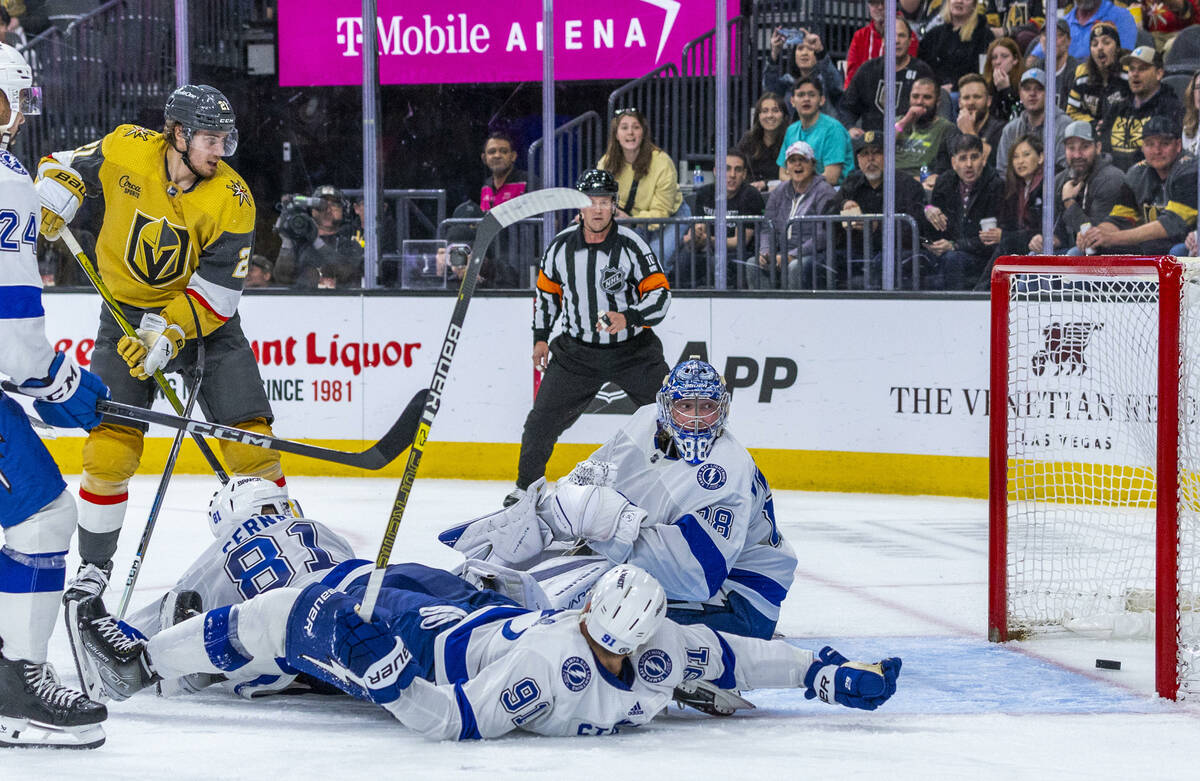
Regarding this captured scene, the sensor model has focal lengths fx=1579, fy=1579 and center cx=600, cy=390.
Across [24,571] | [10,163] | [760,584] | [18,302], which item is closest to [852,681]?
[760,584]

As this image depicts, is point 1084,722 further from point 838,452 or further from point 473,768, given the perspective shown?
point 838,452

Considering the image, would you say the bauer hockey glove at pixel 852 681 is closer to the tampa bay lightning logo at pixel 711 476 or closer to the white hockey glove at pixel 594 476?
the tampa bay lightning logo at pixel 711 476

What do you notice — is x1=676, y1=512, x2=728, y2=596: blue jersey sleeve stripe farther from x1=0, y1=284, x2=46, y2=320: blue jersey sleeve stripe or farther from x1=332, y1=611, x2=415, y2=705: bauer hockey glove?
x1=0, y1=284, x2=46, y2=320: blue jersey sleeve stripe

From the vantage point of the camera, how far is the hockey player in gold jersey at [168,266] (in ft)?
12.0

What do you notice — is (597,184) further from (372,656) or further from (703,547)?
(372,656)

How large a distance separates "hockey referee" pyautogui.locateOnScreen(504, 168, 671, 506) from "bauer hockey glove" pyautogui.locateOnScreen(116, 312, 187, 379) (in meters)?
1.98

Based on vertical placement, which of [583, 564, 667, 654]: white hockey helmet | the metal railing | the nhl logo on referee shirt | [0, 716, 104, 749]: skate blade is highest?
the metal railing

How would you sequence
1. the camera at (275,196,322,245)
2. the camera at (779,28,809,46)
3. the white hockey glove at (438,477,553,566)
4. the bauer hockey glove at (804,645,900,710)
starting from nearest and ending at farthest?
the bauer hockey glove at (804,645,900,710) → the white hockey glove at (438,477,553,566) → the camera at (779,28,809,46) → the camera at (275,196,322,245)

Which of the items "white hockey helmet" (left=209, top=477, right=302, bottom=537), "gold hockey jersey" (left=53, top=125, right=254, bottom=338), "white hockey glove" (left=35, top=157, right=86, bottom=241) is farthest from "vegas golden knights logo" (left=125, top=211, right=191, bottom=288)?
"white hockey helmet" (left=209, top=477, right=302, bottom=537)

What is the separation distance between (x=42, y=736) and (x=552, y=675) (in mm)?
884

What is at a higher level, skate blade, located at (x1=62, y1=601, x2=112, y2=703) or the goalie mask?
the goalie mask

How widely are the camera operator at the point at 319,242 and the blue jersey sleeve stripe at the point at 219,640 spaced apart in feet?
14.9

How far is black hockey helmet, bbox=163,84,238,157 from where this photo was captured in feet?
12.1

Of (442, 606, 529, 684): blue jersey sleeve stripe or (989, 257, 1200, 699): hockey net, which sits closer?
(442, 606, 529, 684): blue jersey sleeve stripe
